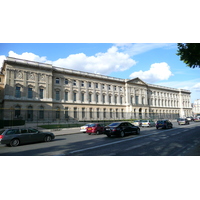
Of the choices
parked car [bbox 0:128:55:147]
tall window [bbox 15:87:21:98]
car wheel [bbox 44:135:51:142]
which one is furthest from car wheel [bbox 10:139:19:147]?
tall window [bbox 15:87:21:98]

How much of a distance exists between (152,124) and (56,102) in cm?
2750

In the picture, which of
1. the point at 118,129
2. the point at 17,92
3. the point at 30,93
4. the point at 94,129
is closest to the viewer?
the point at 118,129

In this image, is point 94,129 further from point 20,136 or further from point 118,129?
point 20,136


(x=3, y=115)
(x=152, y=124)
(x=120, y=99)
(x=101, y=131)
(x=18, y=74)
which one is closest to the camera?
(x=101, y=131)

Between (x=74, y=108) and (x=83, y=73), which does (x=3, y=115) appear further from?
(x=83, y=73)

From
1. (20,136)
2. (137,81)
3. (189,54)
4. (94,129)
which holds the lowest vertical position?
(94,129)

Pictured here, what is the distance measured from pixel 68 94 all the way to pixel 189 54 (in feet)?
137

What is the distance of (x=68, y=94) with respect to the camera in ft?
160

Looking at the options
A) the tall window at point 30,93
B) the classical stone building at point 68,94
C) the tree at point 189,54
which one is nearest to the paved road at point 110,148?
the tree at point 189,54

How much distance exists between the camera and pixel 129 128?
16.3 m

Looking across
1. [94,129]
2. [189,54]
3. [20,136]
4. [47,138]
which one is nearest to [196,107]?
[94,129]

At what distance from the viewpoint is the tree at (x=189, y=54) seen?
9742 mm

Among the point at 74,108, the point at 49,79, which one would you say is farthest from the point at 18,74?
the point at 74,108

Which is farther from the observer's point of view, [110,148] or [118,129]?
[118,129]
